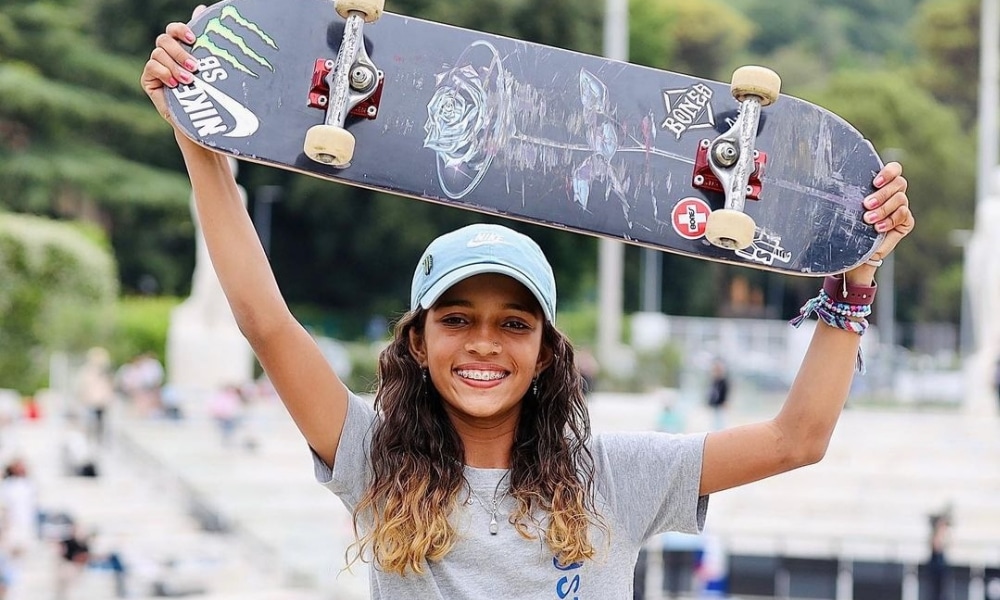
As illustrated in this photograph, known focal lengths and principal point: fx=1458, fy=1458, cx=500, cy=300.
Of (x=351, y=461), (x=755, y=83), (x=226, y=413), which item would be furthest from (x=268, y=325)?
(x=226, y=413)

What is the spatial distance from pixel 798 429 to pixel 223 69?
1.13 m

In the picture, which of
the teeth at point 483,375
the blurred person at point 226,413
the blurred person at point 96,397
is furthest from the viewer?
the blurred person at point 226,413

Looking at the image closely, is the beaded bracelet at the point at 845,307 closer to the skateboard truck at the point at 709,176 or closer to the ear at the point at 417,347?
the skateboard truck at the point at 709,176

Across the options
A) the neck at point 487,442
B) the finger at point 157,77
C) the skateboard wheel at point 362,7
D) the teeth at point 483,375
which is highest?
the skateboard wheel at point 362,7

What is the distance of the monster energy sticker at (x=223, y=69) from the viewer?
240 centimetres

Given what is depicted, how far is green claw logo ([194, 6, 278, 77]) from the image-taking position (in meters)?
2.47

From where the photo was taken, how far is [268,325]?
2240 mm

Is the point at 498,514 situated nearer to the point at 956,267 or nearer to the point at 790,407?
the point at 790,407

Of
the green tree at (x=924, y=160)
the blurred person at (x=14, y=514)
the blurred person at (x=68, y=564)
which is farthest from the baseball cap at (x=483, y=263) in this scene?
the green tree at (x=924, y=160)

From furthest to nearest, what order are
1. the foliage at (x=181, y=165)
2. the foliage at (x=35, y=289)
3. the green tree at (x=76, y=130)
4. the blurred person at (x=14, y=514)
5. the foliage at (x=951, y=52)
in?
the foliage at (x=951, y=52), the green tree at (x=76, y=130), the foliage at (x=181, y=165), the foliage at (x=35, y=289), the blurred person at (x=14, y=514)

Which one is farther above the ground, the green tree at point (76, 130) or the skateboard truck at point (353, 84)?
the green tree at point (76, 130)

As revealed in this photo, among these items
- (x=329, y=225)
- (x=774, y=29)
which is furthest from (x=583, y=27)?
(x=774, y=29)

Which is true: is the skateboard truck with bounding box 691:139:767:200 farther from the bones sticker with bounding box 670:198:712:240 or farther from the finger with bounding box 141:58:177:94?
the finger with bounding box 141:58:177:94

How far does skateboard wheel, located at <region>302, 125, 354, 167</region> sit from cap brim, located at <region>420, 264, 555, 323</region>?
28 cm
